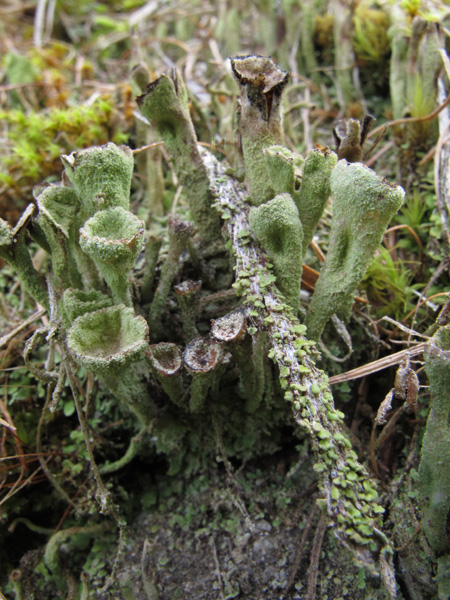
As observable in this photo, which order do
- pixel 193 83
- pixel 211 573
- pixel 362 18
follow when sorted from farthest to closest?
1. pixel 193 83
2. pixel 362 18
3. pixel 211 573

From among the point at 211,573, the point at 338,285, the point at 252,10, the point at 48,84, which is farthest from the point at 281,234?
the point at 252,10

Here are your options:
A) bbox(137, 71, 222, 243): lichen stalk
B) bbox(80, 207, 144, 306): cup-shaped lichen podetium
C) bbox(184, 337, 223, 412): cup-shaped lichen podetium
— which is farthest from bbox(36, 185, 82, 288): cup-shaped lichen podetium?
bbox(184, 337, 223, 412): cup-shaped lichen podetium

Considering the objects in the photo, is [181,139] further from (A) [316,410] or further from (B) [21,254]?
(A) [316,410]

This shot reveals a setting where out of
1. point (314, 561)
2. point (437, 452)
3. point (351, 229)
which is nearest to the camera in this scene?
point (437, 452)

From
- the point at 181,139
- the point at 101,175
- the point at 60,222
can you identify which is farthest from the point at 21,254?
the point at 181,139

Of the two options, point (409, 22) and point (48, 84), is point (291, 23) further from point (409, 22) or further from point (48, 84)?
point (48, 84)

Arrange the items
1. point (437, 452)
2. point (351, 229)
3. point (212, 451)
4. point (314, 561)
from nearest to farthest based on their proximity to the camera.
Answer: point (437, 452), point (351, 229), point (314, 561), point (212, 451)
